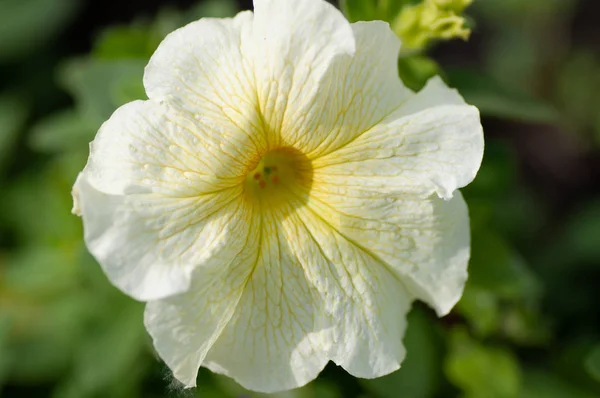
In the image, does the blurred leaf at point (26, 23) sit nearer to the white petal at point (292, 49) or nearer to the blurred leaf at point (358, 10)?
the blurred leaf at point (358, 10)

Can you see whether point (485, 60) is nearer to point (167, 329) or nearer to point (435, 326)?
point (435, 326)

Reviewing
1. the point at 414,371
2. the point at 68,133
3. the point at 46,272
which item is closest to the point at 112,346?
the point at 46,272

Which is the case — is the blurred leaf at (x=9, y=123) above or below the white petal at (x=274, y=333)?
below

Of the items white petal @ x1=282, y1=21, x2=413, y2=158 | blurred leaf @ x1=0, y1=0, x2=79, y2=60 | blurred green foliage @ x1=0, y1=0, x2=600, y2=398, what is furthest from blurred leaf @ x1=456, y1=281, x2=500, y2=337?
blurred leaf @ x1=0, y1=0, x2=79, y2=60

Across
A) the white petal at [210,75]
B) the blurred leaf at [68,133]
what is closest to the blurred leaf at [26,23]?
the blurred leaf at [68,133]

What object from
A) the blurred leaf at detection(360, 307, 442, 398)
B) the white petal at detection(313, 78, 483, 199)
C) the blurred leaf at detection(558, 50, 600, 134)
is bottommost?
the blurred leaf at detection(558, 50, 600, 134)

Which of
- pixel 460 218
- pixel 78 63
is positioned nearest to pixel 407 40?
pixel 460 218

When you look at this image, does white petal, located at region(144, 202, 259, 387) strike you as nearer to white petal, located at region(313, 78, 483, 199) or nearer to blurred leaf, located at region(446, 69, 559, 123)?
white petal, located at region(313, 78, 483, 199)
